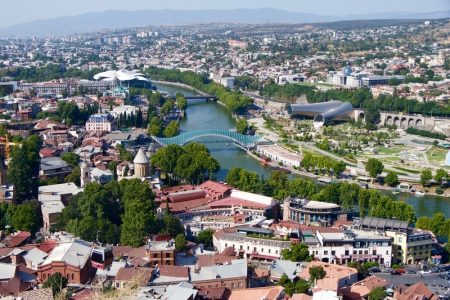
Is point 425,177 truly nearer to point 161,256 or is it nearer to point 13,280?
point 161,256

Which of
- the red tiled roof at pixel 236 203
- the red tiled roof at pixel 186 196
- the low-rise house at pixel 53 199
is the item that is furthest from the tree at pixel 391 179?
the low-rise house at pixel 53 199

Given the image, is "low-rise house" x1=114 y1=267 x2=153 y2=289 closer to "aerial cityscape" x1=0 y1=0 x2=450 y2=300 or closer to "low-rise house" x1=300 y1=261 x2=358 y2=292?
"aerial cityscape" x1=0 y1=0 x2=450 y2=300

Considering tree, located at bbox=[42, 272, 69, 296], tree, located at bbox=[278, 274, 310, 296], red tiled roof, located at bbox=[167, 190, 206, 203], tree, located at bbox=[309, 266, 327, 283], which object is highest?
tree, located at bbox=[42, 272, 69, 296]

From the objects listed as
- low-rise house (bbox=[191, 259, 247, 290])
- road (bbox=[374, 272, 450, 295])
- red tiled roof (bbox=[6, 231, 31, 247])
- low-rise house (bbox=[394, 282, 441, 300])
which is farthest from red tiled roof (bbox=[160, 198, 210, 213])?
low-rise house (bbox=[394, 282, 441, 300])

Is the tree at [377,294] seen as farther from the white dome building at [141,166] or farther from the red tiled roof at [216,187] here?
the white dome building at [141,166]

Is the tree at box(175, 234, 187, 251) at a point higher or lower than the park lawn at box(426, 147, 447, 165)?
higher

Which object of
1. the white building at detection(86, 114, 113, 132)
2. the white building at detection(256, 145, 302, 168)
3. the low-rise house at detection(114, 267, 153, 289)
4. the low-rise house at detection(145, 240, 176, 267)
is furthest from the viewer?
the white building at detection(86, 114, 113, 132)

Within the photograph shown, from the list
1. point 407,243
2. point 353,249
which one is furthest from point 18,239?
point 407,243
